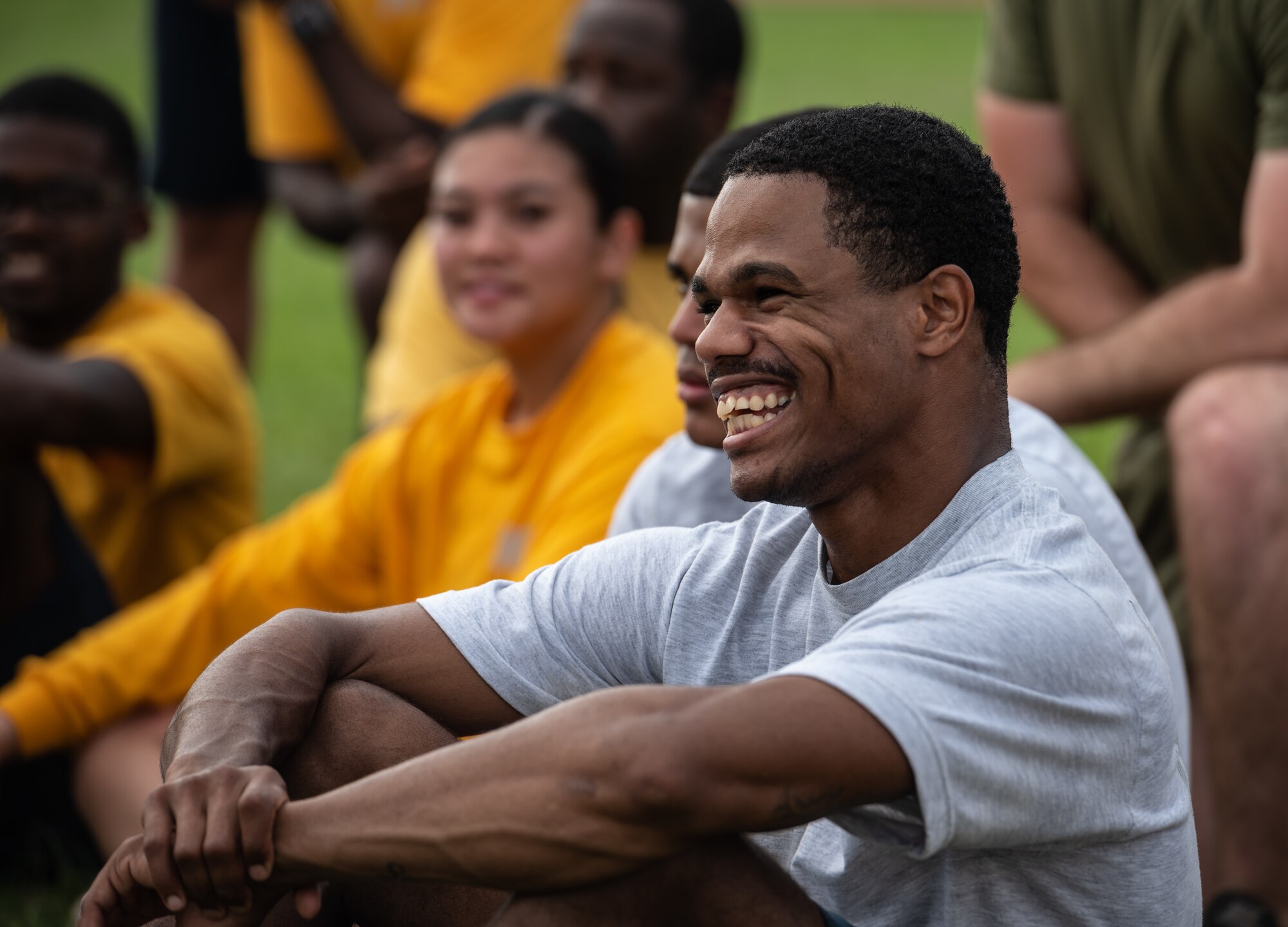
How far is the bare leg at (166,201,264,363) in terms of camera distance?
6.92 meters

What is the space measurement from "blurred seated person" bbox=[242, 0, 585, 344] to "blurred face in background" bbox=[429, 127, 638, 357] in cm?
151

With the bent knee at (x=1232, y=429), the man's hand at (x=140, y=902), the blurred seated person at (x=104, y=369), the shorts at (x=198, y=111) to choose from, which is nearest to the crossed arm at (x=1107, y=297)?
the bent knee at (x=1232, y=429)

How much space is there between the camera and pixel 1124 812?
6.57 ft

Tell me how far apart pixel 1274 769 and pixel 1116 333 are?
1.01m

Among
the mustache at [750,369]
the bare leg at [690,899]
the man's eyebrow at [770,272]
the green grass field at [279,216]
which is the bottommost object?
the green grass field at [279,216]

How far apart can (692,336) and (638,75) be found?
194cm

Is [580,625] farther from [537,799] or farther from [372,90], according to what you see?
[372,90]

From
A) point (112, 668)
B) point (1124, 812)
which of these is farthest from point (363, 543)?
point (1124, 812)

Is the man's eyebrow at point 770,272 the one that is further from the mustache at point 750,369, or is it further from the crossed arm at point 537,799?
the crossed arm at point 537,799

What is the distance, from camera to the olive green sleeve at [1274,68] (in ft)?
11.4

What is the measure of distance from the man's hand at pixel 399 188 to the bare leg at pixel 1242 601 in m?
2.95

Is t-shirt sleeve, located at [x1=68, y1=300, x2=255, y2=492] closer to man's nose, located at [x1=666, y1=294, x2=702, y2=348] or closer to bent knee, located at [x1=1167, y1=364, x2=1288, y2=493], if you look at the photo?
man's nose, located at [x1=666, y1=294, x2=702, y2=348]

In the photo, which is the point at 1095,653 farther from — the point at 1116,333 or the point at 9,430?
the point at 9,430

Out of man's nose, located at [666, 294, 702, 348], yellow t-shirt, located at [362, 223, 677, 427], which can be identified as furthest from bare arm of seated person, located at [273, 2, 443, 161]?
man's nose, located at [666, 294, 702, 348]
